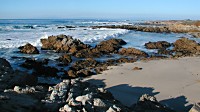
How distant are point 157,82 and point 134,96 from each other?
2.31 metres

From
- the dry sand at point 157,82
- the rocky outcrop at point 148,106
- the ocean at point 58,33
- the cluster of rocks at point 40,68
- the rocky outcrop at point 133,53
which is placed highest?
the rocky outcrop at point 148,106

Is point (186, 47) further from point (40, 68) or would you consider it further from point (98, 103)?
point (98, 103)

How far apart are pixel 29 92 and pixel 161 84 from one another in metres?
6.26

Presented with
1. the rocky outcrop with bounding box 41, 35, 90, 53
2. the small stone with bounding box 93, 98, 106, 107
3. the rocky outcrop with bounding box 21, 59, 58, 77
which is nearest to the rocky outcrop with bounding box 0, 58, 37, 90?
the rocky outcrop with bounding box 21, 59, 58, 77

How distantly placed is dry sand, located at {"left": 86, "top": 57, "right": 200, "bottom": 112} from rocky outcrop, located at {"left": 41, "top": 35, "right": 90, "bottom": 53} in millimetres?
5571

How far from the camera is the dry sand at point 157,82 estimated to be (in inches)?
393

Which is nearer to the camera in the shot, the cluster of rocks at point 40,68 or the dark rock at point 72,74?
the dark rock at point 72,74

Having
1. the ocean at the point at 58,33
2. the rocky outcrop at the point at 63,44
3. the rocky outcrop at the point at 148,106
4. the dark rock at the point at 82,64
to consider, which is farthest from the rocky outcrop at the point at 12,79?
the rocky outcrop at the point at 63,44

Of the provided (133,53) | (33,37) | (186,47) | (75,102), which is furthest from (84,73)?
(33,37)

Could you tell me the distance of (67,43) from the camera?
21.2 metres

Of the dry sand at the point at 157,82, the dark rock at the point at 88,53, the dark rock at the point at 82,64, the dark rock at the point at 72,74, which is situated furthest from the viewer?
the dark rock at the point at 88,53

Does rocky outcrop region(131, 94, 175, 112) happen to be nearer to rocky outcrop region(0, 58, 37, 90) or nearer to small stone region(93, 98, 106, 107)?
small stone region(93, 98, 106, 107)

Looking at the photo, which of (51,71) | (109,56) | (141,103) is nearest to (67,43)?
(109,56)

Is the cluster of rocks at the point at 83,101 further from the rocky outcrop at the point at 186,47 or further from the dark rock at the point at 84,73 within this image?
the rocky outcrop at the point at 186,47
